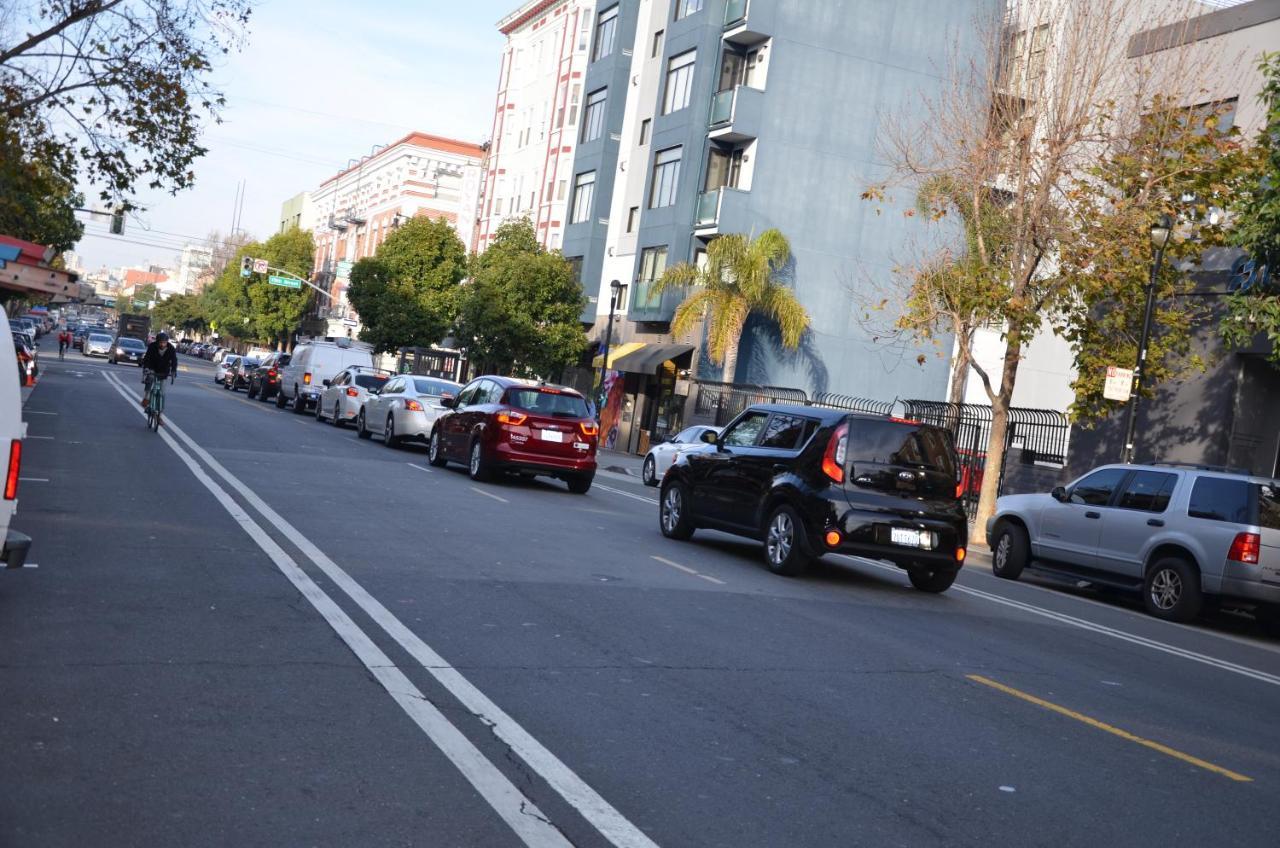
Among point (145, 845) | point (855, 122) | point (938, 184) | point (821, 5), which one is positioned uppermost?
point (821, 5)

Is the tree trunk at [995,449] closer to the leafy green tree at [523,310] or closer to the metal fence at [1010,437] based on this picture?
the metal fence at [1010,437]

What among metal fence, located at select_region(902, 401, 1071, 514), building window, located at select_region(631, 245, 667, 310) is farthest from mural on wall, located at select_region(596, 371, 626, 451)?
metal fence, located at select_region(902, 401, 1071, 514)

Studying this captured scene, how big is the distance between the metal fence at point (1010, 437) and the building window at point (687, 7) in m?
20.1

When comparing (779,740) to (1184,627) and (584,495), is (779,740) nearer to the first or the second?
(1184,627)

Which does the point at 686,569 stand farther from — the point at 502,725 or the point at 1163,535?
the point at 502,725

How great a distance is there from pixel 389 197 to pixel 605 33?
41.1 meters

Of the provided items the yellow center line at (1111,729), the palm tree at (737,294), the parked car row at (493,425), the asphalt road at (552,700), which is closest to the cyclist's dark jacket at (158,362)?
the parked car row at (493,425)

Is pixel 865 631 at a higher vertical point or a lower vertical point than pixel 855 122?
lower

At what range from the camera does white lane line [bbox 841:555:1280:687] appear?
11758 millimetres

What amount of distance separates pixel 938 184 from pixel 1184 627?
12.2 metres

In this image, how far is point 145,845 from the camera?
177 inches

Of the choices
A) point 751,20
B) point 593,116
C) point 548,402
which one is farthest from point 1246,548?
point 593,116

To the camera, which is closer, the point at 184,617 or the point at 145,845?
the point at 145,845

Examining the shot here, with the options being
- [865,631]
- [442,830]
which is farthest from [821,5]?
[442,830]
